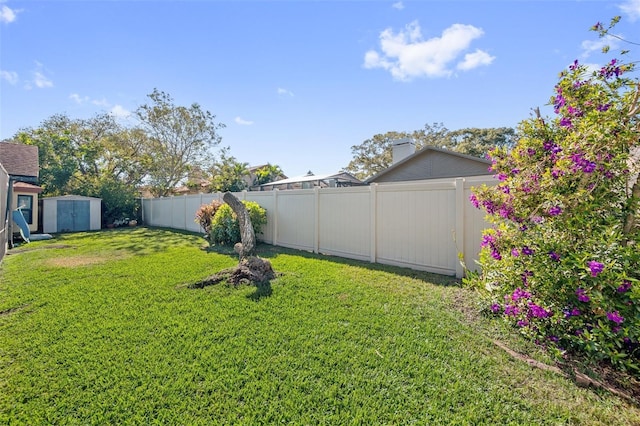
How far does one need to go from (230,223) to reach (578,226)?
8.55 metres

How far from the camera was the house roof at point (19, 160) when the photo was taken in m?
10.7

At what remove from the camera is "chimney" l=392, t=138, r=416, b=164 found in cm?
1457

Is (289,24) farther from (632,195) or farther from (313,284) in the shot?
(632,195)

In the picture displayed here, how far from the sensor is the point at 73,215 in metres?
15.3

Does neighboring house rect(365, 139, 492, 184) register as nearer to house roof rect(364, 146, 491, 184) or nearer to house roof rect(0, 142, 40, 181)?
house roof rect(364, 146, 491, 184)

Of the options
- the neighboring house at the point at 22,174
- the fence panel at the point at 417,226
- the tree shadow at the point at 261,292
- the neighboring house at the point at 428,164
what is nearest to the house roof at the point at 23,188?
the neighboring house at the point at 22,174

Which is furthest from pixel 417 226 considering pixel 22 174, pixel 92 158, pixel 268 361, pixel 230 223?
pixel 92 158

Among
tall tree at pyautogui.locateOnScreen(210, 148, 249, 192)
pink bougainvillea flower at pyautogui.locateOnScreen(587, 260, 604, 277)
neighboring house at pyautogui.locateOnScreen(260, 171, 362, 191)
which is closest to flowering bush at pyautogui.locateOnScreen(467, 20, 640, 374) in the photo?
pink bougainvillea flower at pyautogui.locateOnScreen(587, 260, 604, 277)

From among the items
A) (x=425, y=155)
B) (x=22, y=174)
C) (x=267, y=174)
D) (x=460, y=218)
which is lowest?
(x=460, y=218)

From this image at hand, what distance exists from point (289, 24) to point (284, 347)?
27.9 ft

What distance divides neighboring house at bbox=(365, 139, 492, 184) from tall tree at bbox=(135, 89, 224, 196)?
14.1 m

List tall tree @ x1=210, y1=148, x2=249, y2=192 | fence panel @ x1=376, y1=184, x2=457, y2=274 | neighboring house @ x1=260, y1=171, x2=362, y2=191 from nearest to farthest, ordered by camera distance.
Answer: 1. fence panel @ x1=376, y1=184, x2=457, y2=274
2. neighboring house @ x1=260, y1=171, x2=362, y2=191
3. tall tree @ x1=210, y1=148, x2=249, y2=192

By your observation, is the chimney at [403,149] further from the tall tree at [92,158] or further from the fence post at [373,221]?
the tall tree at [92,158]

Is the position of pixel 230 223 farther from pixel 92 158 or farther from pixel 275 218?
pixel 92 158
